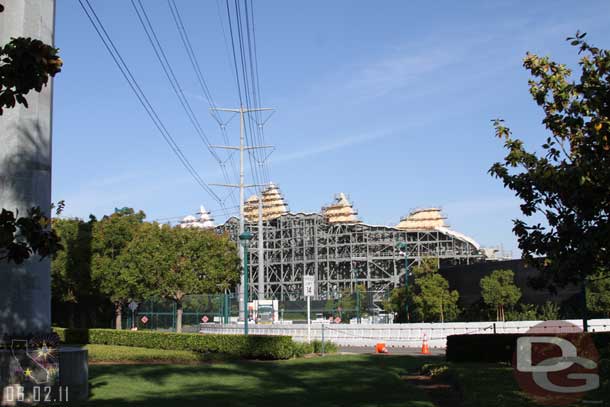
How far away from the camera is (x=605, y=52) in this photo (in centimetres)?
1505

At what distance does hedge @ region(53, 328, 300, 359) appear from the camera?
92.2 ft

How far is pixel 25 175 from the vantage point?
1541cm

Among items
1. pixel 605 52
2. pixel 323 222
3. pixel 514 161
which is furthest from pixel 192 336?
pixel 323 222

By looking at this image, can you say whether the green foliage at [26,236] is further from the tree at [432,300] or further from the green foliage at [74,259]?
the tree at [432,300]

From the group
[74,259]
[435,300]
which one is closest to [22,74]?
[74,259]

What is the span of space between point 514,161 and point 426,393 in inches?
229

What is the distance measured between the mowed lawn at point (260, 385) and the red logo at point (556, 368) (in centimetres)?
244

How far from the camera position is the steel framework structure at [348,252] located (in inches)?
5044

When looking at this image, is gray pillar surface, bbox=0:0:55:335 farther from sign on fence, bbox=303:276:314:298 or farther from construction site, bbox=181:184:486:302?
construction site, bbox=181:184:486:302

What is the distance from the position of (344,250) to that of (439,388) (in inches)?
4543

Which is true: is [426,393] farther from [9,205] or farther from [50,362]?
[9,205]

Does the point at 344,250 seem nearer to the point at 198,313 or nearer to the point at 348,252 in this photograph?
the point at 348,252

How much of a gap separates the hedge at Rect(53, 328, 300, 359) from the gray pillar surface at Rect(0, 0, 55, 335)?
13295 millimetres

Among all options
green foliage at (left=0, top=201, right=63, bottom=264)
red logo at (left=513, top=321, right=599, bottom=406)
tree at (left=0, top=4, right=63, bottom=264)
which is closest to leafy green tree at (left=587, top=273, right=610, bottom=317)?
red logo at (left=513, top=321, right=599, bottom=406)
